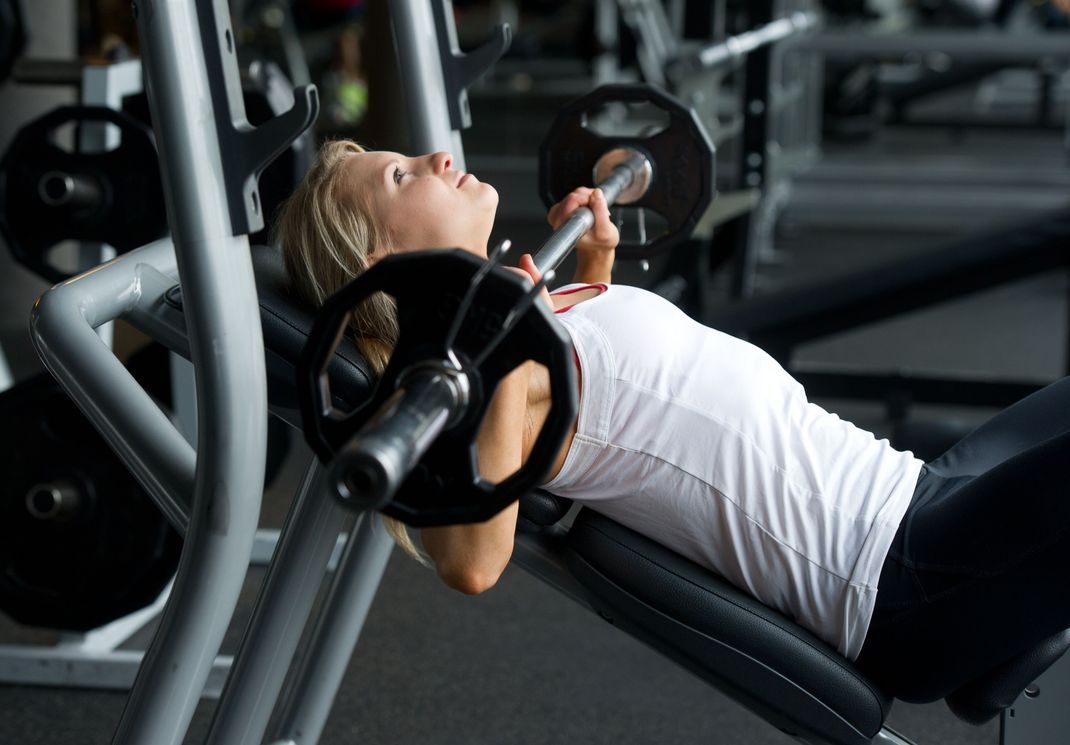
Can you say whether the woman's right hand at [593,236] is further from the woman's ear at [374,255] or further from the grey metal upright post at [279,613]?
the grey metal upright post at [279,613]

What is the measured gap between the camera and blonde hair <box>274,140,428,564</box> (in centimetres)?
110

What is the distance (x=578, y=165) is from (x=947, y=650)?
2.46 feet

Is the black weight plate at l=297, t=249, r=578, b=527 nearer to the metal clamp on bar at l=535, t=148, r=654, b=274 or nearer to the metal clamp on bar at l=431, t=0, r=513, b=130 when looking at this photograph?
the metal clamp on bar at l=535, t=148, r=654, b=274

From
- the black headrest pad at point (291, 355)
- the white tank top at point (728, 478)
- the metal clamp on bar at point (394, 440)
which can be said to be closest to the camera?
the metal clamp on bar at point (394, 440)

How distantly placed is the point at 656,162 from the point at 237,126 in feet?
2.32

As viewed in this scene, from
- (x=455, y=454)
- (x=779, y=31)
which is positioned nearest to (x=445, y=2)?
(x=455, y=454)

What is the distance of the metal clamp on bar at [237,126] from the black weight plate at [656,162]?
0.61 metres

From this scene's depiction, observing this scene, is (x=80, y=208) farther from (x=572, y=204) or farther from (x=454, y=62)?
(x=572, y=204)

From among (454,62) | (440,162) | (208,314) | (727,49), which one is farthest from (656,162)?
(727,49)

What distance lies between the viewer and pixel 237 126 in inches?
36.8

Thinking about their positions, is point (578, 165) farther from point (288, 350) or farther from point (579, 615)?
point (579, 615)

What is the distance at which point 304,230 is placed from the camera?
1.14 m

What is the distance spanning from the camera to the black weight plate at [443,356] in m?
0.76

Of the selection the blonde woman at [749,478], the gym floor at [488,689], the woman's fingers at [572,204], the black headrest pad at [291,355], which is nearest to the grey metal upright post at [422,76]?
the woman's fingers at [572,204]
